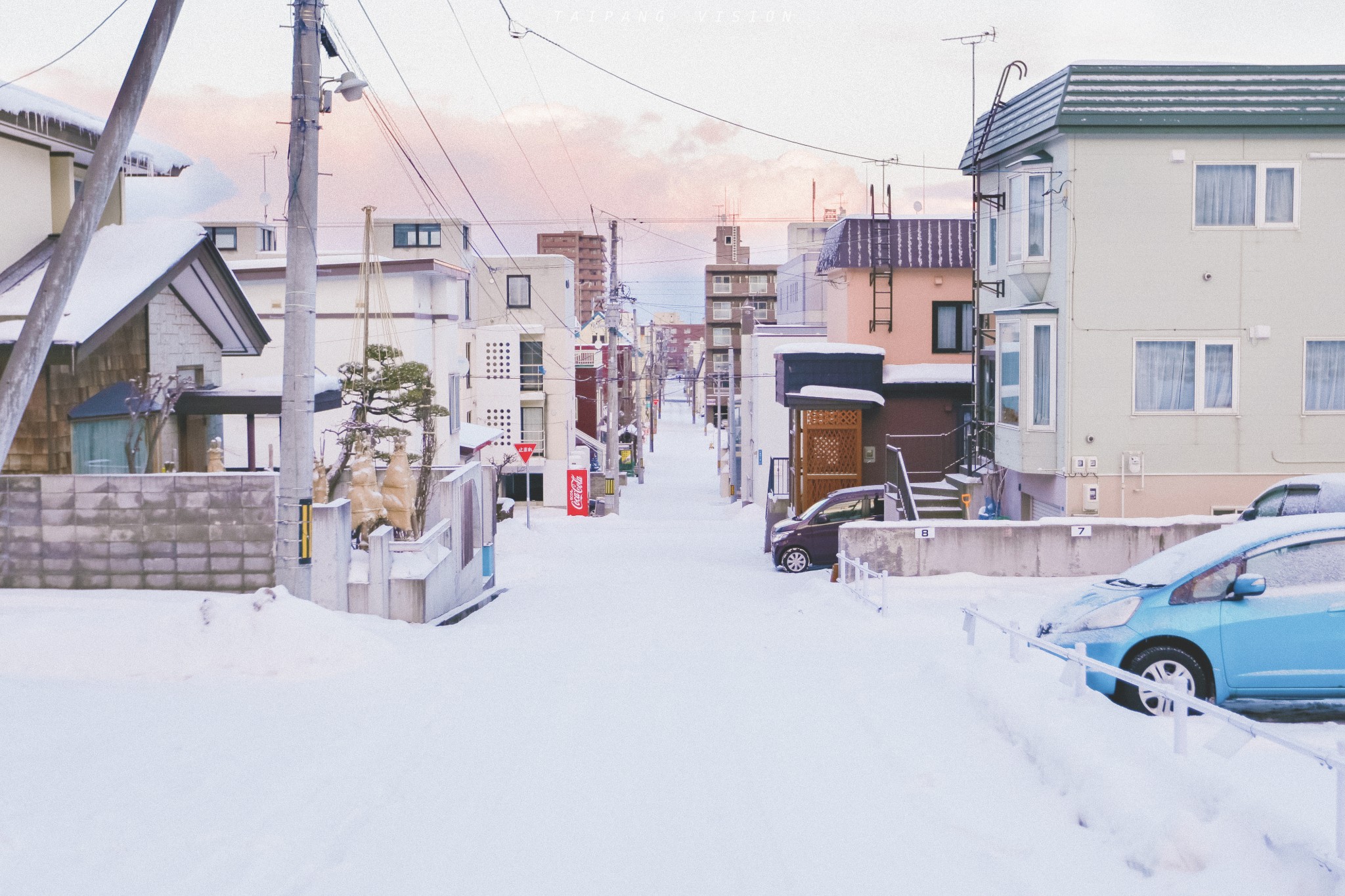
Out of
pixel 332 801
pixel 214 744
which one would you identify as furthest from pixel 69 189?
pixel 332 801

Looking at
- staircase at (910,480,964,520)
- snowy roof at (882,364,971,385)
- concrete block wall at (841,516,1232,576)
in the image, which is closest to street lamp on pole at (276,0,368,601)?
concrete block wall at (841,516,1232,576)

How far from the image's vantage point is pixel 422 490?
71.1ft

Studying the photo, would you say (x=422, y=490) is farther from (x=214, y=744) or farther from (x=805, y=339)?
(x=805, y=339)

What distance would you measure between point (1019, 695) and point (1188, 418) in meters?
14.1

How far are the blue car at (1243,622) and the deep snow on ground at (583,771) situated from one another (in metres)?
0.48

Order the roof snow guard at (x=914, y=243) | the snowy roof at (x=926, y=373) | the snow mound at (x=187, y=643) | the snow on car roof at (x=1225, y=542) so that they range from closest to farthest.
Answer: the snow on car roof at (x=1225, y=542) < the snow mound at (x=187, y=643) < the snowy roof at (x=926, y=373) < the roof snow guard at (x=914, y=243)

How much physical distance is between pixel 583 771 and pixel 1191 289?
16621mm

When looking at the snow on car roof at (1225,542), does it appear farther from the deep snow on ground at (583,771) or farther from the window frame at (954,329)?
the window frame at (954,329)

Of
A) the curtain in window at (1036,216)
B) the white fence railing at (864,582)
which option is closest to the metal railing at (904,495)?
the white fence railing at (864,582)

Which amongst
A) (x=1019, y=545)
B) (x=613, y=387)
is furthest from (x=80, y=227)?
(x=613, y=387)

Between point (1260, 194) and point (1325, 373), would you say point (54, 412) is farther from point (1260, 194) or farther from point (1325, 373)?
point (1325, 373)

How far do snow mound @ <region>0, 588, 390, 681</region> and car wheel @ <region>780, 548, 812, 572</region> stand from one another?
599 inches

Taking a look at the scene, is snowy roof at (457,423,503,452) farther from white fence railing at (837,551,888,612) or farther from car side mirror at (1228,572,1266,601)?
car side mirror at (1228,572,1266,601)

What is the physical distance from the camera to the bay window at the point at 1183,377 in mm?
21047
